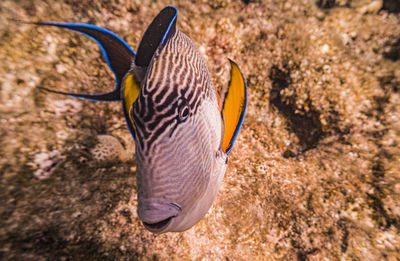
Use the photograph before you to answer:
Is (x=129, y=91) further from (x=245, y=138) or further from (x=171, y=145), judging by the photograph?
(x=245, y=138)

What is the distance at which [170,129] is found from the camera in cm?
61

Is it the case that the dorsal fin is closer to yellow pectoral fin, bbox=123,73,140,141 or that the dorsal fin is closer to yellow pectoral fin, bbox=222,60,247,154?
yellow pectoral fin, bbox=123,73,140,141

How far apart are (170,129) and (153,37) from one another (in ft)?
1.69

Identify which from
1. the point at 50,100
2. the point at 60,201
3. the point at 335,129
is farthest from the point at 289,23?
the point at 60,201

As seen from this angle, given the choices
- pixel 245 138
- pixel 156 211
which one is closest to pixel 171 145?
pixel 156 211

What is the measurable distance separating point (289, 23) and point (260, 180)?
6.49 feet

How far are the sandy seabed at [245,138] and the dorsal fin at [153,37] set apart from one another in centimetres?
106

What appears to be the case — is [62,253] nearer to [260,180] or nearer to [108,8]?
[260,180]

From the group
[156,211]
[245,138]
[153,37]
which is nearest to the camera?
[156,211]

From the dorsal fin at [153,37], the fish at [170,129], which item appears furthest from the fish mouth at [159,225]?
the dorsal fin at [153,37]

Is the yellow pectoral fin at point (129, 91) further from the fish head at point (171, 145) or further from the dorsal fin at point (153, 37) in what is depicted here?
the fish head at point (171, 145)

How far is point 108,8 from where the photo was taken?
208 centimetres

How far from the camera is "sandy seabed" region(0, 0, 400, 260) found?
1225 millimetres

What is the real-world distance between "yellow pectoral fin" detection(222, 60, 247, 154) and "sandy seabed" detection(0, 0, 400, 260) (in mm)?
719
